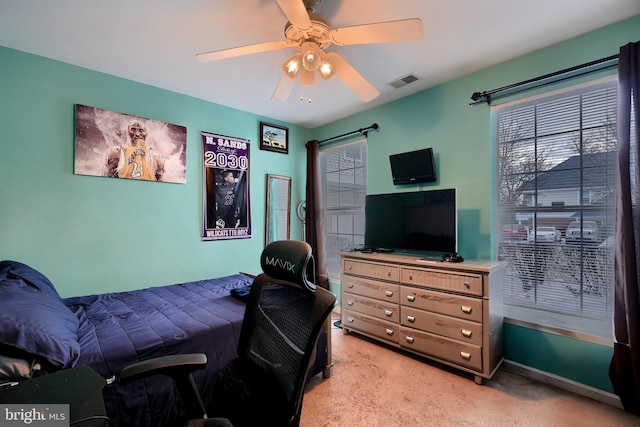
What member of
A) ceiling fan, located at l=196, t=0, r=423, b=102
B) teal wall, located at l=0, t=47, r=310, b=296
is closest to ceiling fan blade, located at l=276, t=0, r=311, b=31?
ceiling fan, located at l=196, t=0, r=423, b=102

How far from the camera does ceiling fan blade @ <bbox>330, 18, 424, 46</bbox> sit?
4.59 ft

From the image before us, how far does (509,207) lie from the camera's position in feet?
8.23

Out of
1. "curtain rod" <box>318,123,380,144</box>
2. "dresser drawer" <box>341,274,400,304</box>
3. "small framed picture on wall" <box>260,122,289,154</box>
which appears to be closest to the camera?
"dresser drawer" <box>341,274,400,304</box>

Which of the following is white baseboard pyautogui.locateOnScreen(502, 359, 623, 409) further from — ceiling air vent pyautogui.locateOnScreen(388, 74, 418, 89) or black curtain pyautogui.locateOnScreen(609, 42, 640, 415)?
ceiling air vent pyautogui.locateOnScreen(388, 74, 418, 89)

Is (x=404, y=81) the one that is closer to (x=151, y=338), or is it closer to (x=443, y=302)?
(x=443, y=302)

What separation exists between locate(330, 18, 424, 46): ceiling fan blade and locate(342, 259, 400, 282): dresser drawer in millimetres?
1854

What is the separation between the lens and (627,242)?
1.78 metres

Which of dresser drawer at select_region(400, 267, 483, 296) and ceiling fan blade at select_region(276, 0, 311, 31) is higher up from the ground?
ceiling fan blade at select_region(276, 0, 311, 31)

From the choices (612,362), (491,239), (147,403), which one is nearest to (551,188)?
(491,239)

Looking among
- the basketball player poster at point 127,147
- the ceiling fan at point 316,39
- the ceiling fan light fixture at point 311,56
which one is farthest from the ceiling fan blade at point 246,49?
the basketball player poster at point 127,147

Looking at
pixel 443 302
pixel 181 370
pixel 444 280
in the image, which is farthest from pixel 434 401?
pixel 181 370

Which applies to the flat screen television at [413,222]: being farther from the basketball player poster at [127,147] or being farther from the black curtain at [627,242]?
the basketball player poster at [127,147]

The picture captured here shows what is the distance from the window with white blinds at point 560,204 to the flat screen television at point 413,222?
0.50m

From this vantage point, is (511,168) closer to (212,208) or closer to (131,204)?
(212,208)
